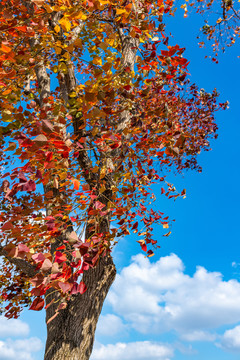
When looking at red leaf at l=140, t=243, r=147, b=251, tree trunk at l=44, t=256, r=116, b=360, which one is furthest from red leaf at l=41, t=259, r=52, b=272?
red leaf at l=140, t=243, r=147, b=251

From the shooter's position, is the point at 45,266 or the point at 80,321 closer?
the point at 45,266

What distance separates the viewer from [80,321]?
4582 millimetres

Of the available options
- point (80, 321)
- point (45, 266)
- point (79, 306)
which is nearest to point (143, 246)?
point (79, 306)

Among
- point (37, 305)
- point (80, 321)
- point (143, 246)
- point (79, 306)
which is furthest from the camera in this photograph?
point (143, 246)

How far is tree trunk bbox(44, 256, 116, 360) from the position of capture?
174 inches

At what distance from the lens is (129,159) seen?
16.4ft

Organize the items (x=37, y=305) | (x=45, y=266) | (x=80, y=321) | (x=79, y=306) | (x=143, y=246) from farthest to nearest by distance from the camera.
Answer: (x=143, y=246), (x=79, y=306), (x=80, y=321), (x=37, y=305), (x=45, y=266)

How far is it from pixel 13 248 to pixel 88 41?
686 cm

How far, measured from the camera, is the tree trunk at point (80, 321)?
4.43 metres

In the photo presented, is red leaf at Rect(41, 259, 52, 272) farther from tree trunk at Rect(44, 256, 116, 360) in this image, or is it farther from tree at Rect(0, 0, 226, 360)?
tree trunk at Rect(44, 256, 116, 360)

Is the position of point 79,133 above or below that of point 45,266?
above

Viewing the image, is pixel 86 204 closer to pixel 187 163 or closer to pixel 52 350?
pixel 52 350

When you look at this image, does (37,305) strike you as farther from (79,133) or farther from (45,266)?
(79,133)

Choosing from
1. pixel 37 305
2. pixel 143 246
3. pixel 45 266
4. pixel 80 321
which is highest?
pixel 143 246
